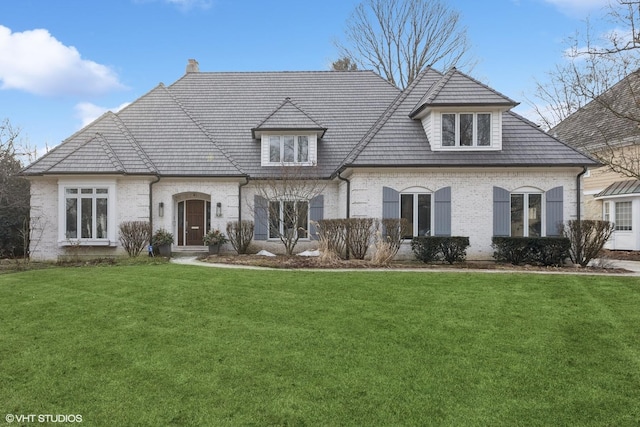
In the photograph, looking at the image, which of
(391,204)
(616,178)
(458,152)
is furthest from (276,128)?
(616,178)

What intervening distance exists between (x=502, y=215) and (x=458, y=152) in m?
2.77

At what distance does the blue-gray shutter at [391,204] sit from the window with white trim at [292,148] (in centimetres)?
441

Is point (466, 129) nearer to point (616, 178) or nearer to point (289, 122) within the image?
point (289, 122)

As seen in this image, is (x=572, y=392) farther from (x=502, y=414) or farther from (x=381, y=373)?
(x=381, y=373)

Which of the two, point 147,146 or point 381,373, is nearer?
point 381,373

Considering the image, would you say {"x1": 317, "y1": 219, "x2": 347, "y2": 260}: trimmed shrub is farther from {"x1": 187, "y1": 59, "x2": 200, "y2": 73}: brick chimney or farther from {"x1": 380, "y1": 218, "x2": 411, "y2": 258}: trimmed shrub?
{"x1": 187, "y1": 59, "x2": 200, "y2": 73}: brick chimney

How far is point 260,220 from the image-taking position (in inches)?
682

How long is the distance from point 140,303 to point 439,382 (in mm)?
5714

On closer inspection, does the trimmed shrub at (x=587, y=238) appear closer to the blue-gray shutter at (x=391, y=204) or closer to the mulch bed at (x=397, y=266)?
the mulch bed at (x=397, y=266)

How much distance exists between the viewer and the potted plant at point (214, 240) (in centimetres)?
1608

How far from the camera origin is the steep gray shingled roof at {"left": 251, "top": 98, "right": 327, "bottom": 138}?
1731cm

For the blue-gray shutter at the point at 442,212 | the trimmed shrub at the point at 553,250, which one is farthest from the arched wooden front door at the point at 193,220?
the trimmed shrub at the point at 553,250

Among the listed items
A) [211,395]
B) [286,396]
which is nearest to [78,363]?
[211,395]

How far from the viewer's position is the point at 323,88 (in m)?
21.5
